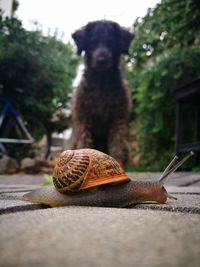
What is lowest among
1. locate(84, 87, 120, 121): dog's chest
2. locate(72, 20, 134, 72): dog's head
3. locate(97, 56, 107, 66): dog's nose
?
locate(84, 87, 120, 121): dog's chest

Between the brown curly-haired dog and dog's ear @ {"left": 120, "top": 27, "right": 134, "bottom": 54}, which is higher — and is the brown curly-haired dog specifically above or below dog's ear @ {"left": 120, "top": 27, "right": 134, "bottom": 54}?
below

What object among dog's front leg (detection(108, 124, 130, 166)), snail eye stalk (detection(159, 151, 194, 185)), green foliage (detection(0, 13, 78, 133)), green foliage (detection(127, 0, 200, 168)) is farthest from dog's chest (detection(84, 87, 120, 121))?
snail eye stalk (detection(159, 151, 194, 185))

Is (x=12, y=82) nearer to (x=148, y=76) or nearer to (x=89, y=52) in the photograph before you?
(x=148, y=76)

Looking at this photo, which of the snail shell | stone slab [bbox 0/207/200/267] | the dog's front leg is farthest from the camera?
the dog's front leg

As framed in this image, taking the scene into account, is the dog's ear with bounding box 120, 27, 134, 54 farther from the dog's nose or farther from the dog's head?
the dog's nose

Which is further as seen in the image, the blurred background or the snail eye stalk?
the blurred background

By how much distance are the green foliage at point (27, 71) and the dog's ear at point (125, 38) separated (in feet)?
6.50

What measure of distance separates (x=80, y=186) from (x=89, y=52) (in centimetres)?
310

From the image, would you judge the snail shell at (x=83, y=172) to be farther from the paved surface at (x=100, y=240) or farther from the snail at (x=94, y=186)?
the paved surface at (x=100, y=240)

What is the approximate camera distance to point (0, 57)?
18.6ft

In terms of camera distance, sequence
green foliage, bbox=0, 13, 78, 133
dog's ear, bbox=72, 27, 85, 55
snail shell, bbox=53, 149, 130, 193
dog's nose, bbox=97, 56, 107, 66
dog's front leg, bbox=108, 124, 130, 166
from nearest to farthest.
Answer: snail shell, bbox=53, 149, 130, 193, dog's nose, bbox=97, 56, 107, 66, dog's front leg, bbox=108, 124, 130, 166, dog's ear, bbox=72, 27, 85, 55, green foliage, bbox=0, 13, 78, 133

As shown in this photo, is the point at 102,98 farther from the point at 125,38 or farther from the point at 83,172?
the point at 83,172

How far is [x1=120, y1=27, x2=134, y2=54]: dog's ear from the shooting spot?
4.45 m

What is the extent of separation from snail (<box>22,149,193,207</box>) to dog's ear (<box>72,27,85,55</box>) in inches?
121
